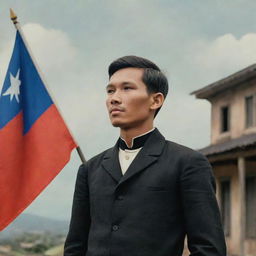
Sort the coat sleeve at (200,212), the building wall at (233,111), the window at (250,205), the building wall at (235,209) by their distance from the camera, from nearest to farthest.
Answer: the coat sleeve at (200,212)
the building wall at (235,209)
the window at (250,205)
the building wall at (233,111)

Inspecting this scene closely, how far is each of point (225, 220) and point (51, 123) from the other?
1585 centimetres

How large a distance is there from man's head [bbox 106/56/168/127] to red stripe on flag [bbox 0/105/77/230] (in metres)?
2.44

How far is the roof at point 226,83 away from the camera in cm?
2084

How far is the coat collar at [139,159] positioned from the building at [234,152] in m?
14.7

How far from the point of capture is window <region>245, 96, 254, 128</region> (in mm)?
21328

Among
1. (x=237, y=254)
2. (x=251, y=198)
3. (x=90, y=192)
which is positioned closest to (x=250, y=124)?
(x=251, y=198)

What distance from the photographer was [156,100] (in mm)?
3330

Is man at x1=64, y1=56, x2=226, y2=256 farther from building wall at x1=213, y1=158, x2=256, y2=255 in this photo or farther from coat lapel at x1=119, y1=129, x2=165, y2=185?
building wall at x1=213, y1=158, x2=256, y2=255

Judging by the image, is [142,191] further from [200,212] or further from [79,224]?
[79,224]

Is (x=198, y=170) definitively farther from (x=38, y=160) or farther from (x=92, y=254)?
(x=38, y=160)

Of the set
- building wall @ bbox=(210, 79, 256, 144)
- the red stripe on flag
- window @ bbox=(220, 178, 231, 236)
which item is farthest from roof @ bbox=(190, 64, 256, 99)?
the red stripe on flag

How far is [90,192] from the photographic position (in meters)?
3.38

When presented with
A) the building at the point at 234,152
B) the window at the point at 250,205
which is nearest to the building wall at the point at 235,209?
the building at the point at 234,152

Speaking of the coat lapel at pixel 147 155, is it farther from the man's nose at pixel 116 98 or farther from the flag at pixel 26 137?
the flag at pixel 26 137
